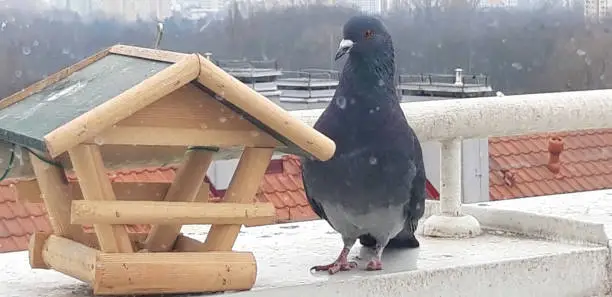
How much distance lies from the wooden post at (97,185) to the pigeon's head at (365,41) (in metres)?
0.77

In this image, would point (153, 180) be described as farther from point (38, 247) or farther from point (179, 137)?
point (179, 137)

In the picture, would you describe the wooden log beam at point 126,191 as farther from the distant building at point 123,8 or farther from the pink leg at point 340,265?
the distant building at point 123,8

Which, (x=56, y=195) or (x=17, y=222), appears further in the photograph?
(x=17, y=222)

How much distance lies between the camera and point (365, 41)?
8.97 feet

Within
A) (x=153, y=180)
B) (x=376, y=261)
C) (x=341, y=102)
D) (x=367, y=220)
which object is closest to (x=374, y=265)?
(x=376, y=261)

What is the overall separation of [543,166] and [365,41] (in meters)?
9.99

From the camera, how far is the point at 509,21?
343 inches

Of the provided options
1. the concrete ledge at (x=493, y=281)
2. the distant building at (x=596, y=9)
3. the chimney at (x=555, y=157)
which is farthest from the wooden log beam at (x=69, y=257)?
the chimney at (x=555, y=157)

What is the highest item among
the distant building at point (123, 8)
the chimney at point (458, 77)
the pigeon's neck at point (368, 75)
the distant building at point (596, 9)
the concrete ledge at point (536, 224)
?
the pigeon's neck at point (368, 75)

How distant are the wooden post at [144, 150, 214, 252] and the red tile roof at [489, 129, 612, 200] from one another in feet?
30.2

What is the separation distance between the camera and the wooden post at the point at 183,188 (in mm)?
2598

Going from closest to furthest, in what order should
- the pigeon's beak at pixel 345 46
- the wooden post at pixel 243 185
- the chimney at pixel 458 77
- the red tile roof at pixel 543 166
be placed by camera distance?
the wooden post at pixel 243 185, the pigeon's beak at pixel 345 46, the chimney at pixel 458 77, the red tile roof at pixel 543 166

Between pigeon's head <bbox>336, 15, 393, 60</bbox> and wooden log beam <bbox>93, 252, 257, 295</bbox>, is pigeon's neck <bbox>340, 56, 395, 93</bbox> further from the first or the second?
wooden log beam <bbox>93, 252, 257, 295</bbox>

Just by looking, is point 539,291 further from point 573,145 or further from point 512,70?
point 573,145
